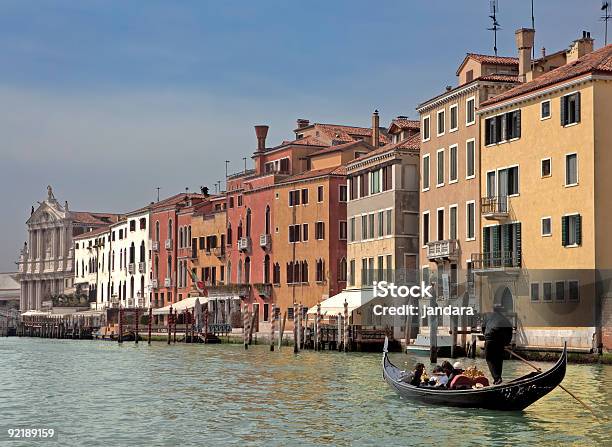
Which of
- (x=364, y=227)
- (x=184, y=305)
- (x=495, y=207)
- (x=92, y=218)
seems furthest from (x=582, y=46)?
(x=92, y=218)

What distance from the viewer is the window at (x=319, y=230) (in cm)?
6125

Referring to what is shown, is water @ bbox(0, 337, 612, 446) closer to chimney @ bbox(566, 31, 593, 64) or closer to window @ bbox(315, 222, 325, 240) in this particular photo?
chimney @ bbox(566, 31, 593, 64)

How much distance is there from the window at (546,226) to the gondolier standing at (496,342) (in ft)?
53.3

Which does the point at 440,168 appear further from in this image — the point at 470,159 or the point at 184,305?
the point at 184,305

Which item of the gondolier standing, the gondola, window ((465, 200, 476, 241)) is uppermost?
window ((465, 200, 476, 241))

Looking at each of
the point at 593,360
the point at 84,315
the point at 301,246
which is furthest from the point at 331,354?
the point at 84,315

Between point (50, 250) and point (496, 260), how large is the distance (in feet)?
249

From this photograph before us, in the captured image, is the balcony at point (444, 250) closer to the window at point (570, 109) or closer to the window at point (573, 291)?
the window at point (573, 291)

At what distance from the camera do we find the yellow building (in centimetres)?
3819

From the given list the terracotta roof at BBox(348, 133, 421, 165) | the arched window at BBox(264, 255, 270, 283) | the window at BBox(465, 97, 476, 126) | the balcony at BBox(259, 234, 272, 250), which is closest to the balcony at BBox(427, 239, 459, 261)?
the window at BBox(465, 97, 476, 126)

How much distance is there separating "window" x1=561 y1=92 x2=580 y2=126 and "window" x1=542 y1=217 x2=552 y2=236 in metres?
3.15

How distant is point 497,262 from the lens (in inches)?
1703

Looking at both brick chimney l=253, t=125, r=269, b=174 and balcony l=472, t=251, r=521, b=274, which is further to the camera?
brick chimney l=253, t=125, r=269, b=174

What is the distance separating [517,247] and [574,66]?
6.29 meters
